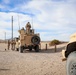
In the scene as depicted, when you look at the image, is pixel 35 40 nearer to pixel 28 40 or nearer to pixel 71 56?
pixel 28 40

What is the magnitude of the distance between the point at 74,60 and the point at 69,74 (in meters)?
0.45

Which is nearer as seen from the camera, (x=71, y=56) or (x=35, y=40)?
(x=71, y=56)

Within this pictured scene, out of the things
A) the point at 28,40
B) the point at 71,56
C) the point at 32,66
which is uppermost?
the point at 28,40

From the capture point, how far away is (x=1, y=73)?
10.8m

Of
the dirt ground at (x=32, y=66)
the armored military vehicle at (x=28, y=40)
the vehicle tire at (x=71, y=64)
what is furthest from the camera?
the armored military vehicle at (x=28, y=40)

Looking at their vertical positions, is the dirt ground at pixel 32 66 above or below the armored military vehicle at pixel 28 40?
below

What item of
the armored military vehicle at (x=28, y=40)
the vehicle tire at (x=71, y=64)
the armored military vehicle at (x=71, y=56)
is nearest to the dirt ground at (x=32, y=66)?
the armored military vehicle at (x=71, y=56)

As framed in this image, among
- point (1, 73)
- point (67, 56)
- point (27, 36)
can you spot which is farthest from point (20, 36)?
point (67, 56)

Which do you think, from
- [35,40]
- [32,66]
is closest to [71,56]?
[32,66]

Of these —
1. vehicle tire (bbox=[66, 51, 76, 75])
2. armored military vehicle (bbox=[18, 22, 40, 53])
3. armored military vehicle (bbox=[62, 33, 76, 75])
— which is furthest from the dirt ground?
armored military vehicle (bbox=[18, 22, 40, 53])

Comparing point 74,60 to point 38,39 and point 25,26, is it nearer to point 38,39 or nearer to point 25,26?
point 38,39

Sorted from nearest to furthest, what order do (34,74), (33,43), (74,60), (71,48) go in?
(74,60) → (71,48) → (34,74) → (33,43)

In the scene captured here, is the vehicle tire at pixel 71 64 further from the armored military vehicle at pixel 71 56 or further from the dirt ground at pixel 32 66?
the dirt ground at pixel 32 66

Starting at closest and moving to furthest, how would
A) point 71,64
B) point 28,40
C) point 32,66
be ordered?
point 71,64 < point 32,66 < point 28,40
